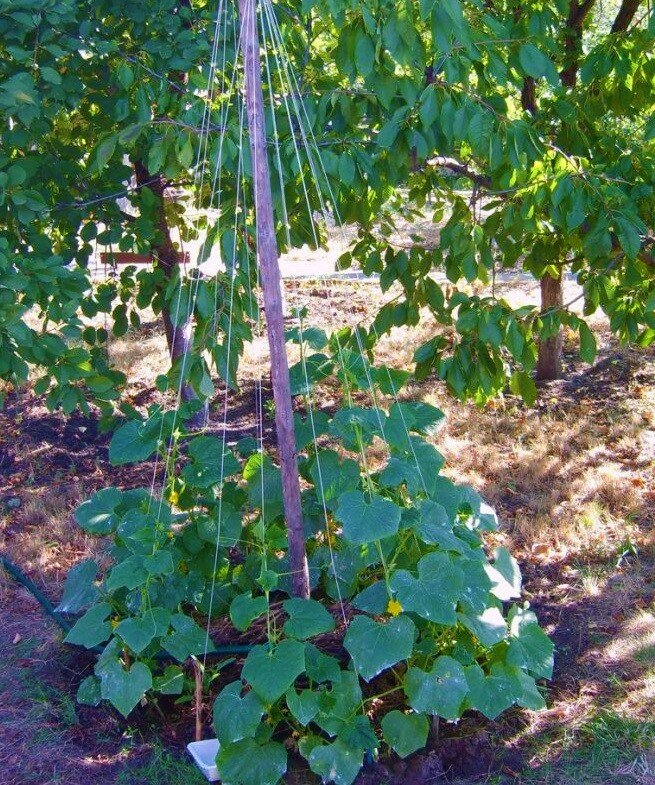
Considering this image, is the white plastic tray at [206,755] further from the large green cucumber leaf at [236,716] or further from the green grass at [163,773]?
the large green cucumber leaf at [236,716]

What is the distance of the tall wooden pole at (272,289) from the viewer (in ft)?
8.13

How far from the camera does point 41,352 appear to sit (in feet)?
9.32

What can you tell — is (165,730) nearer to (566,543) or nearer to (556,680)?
(556,680)

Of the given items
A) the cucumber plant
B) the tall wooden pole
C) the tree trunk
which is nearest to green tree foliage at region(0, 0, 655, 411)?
the tall wooden pole

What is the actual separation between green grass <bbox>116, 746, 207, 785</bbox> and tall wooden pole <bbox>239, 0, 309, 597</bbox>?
576mm

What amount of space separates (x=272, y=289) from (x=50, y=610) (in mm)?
1448

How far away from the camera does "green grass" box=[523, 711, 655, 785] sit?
244 cm

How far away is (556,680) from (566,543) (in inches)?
40.8

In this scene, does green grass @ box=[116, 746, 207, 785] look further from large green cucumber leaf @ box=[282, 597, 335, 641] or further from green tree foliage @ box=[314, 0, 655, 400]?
green tree foliage @ box=[314, 0, 655, 400]

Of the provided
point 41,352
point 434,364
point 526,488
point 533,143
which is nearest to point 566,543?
point 526,488

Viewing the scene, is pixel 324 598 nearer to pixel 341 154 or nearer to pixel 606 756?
pixel 606 756

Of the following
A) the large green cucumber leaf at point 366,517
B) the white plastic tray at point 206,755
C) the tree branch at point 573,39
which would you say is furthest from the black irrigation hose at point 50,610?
the tree branch at point 573,39

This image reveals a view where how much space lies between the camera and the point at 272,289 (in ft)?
8.37

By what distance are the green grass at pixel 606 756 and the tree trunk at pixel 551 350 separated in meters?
3.21
